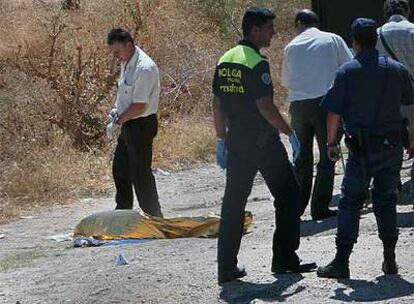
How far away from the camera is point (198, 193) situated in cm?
1143

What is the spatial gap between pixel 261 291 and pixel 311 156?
7.37 ft

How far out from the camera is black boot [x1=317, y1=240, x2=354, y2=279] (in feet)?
20.3

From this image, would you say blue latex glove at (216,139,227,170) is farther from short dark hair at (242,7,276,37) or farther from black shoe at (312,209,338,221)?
black shoe at (312,209,338,221)

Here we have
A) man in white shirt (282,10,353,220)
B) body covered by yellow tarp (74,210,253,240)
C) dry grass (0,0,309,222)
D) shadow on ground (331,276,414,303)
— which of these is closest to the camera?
shadow on ground (331,276,414,303)

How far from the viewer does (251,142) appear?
631 cm

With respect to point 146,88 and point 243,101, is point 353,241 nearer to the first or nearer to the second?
point 243,101

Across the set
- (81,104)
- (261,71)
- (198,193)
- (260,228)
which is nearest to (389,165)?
(261,71)

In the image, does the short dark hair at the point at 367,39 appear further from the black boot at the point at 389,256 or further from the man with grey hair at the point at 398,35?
the man with grey hair at the point at 398,35

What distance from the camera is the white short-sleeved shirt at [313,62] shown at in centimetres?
807

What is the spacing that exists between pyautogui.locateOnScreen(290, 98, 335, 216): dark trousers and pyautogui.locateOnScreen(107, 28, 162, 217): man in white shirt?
3.97 feet

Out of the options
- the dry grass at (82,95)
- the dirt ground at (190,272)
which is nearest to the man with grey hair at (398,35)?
the dirt ground at (190,272)

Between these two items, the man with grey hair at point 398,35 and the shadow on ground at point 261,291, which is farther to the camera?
the man with grey hair at point 398,35

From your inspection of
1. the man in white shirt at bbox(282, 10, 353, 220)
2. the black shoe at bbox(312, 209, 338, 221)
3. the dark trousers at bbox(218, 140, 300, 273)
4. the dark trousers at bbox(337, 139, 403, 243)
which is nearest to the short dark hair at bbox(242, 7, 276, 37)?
the dark trousers at bbox(218, 140, 300, 273)

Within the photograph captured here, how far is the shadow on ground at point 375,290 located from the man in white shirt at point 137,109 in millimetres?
2817
